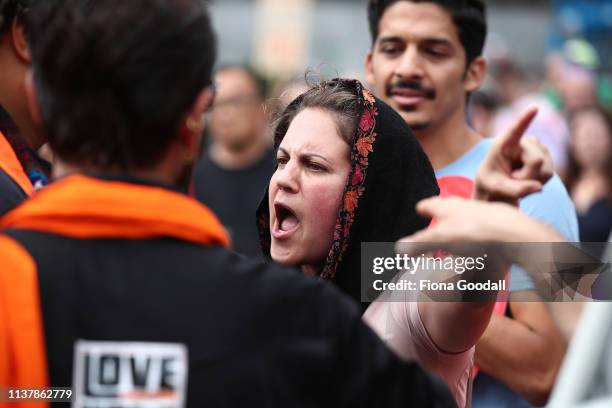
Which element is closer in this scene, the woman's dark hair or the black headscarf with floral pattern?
the black headscarf with floral pattern

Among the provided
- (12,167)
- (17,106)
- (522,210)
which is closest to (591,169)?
(522,210)

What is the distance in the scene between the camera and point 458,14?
4.41 meters

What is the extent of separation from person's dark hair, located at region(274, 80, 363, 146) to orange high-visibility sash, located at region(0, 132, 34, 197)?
79 cm

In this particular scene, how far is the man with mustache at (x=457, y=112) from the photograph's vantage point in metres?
3.57

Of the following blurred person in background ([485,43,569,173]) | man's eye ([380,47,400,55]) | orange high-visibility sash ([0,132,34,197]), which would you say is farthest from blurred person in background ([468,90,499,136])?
orange high-visibility sash ([0,132,34,197])

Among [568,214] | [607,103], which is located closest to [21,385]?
[568,214]

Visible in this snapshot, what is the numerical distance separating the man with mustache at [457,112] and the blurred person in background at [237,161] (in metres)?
2.65

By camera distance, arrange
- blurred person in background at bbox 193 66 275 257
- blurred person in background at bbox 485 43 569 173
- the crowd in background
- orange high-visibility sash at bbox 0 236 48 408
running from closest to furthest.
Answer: orange high-visibility sash at bbox 0 236 48 408 < the crowd in background < blurred person in background at bbox 193 66 275 257 < blurred person in background at bbox 485 43 569 173

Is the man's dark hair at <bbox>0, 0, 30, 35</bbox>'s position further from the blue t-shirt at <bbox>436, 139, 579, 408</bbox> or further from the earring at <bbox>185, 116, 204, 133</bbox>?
the blue t-shirt at <bbox>436, 139, 579, 408</bbox>

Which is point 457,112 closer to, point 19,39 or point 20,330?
point 19,39

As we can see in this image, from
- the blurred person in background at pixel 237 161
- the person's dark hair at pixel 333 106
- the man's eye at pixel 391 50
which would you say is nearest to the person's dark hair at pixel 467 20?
the man's eye at pixel 391 50

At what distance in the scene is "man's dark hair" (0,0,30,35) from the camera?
2.78 metres

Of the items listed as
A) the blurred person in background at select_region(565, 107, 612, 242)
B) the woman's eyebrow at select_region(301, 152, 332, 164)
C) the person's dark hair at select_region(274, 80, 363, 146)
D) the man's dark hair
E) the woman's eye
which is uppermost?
the man's dark hair

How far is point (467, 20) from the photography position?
4.41 m
